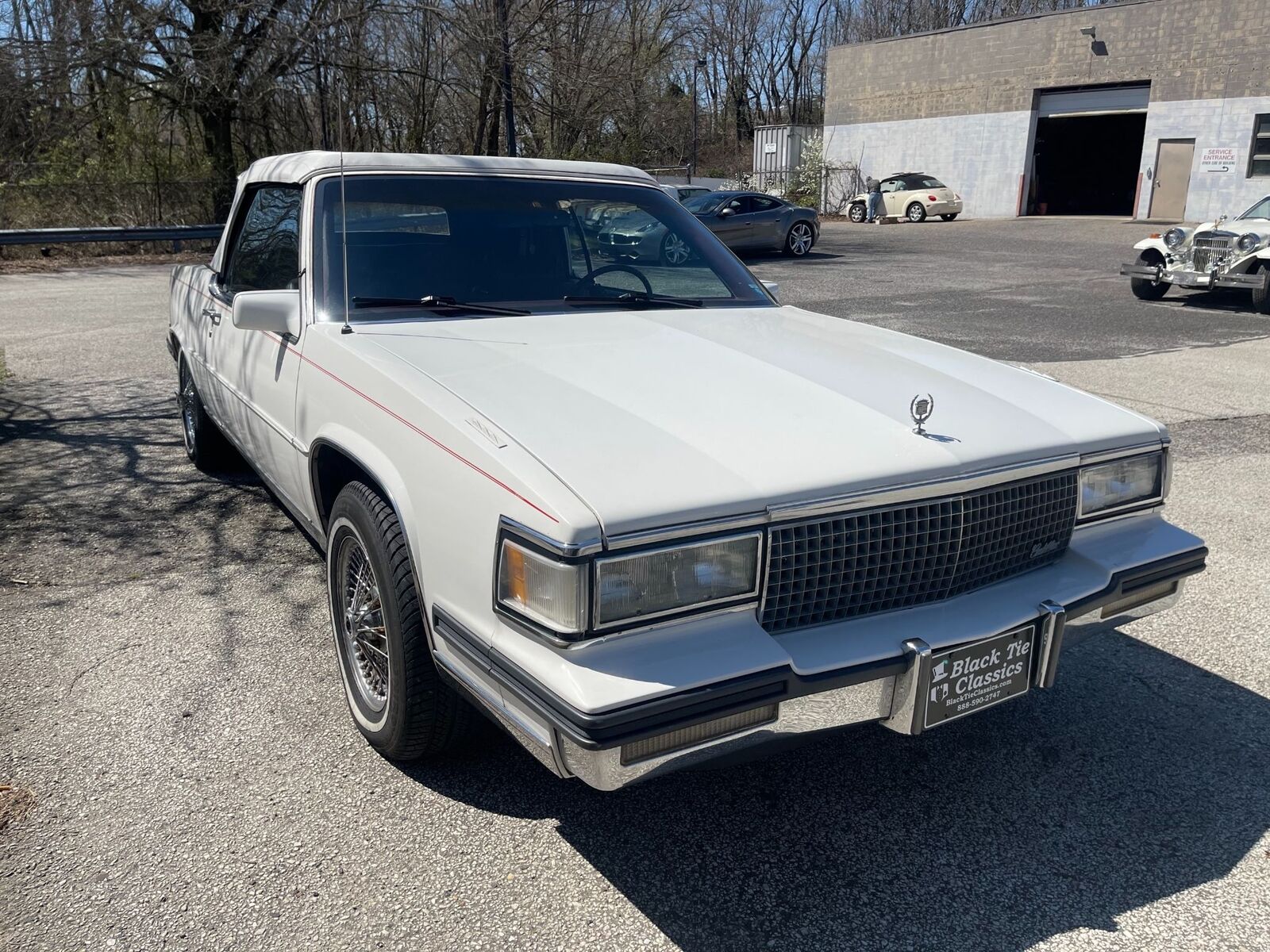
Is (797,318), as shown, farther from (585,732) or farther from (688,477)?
(585,732)

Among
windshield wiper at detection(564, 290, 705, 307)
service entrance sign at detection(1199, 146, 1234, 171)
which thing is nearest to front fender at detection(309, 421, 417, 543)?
windshield wiper at detection(564, 290, 705, 307)

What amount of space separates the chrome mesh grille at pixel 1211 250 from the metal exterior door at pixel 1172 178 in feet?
58.9

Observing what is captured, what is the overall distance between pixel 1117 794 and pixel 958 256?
798 inches

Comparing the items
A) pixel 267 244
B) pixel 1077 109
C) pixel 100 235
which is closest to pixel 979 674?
pixel 267 244

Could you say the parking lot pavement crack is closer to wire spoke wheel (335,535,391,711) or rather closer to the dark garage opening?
wire spoke wheel (335,535,391,711)

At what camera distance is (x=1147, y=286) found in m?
14.7

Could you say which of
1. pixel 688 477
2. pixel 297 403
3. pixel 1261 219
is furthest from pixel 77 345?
pixel 1261 219

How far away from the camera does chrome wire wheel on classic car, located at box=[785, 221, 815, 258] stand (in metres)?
21.6

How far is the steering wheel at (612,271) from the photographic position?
13.0 feet

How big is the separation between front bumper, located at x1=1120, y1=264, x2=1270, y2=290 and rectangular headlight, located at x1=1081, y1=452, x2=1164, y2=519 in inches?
470

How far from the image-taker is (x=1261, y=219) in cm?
1356

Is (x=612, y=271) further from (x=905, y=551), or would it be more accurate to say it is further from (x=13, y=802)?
(x=13, y=802)

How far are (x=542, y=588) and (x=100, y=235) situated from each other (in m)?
19.0

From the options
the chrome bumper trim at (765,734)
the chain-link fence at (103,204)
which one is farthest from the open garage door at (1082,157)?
the chrome bumper trim at (765,734)
